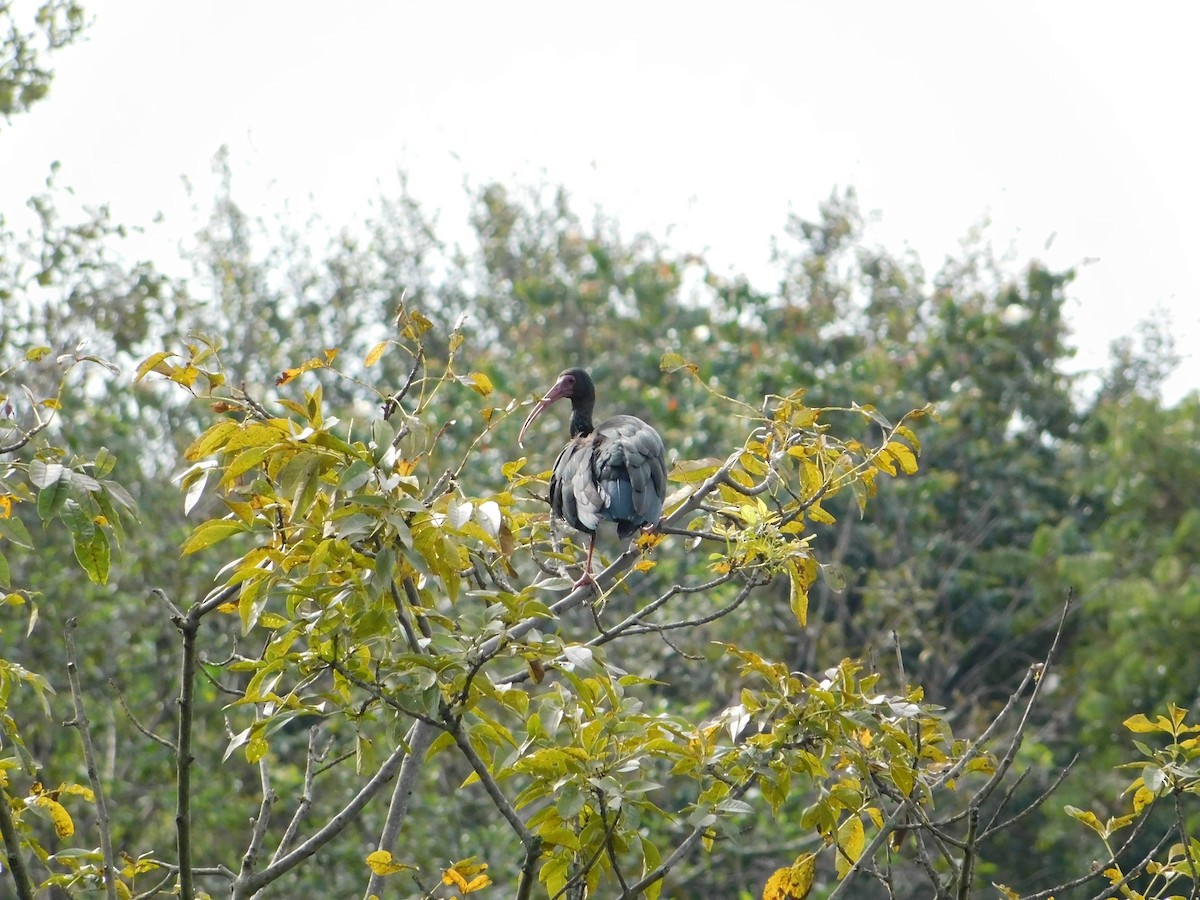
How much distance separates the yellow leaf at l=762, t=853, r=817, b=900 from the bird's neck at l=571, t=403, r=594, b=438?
3.27 meters

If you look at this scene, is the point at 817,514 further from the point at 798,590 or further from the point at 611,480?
the point at 611,480

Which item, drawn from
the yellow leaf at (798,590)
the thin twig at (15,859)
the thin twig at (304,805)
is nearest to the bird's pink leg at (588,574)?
the yellow leaf at (798,590)

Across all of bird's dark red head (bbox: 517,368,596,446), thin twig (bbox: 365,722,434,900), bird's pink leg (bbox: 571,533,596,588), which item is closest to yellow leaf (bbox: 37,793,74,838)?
thin twig (bbox: 365,722,434,900)

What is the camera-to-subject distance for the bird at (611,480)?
15.7ft

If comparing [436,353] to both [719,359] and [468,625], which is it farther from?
[468,625]

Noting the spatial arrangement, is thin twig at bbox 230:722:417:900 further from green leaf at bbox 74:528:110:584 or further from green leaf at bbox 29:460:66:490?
green leaf at bbox 29:460:66:490

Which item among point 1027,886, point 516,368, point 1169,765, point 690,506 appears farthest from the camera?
point 516,368

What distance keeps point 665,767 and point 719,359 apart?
22.4ft

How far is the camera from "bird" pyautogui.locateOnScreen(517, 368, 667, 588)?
478 cm

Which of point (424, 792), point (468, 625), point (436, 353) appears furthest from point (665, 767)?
point (436, 353)

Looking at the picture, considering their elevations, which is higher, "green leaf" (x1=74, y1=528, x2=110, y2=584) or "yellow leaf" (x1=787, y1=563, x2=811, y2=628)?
"green leaf" (x1=74, y1=528, x2=110, y2=584)

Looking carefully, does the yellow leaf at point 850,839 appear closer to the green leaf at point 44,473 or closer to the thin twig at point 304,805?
the thin twig at point 304,805

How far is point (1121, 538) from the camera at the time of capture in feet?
51.9

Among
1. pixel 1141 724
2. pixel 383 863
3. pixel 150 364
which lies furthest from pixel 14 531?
pixel 1141 724
